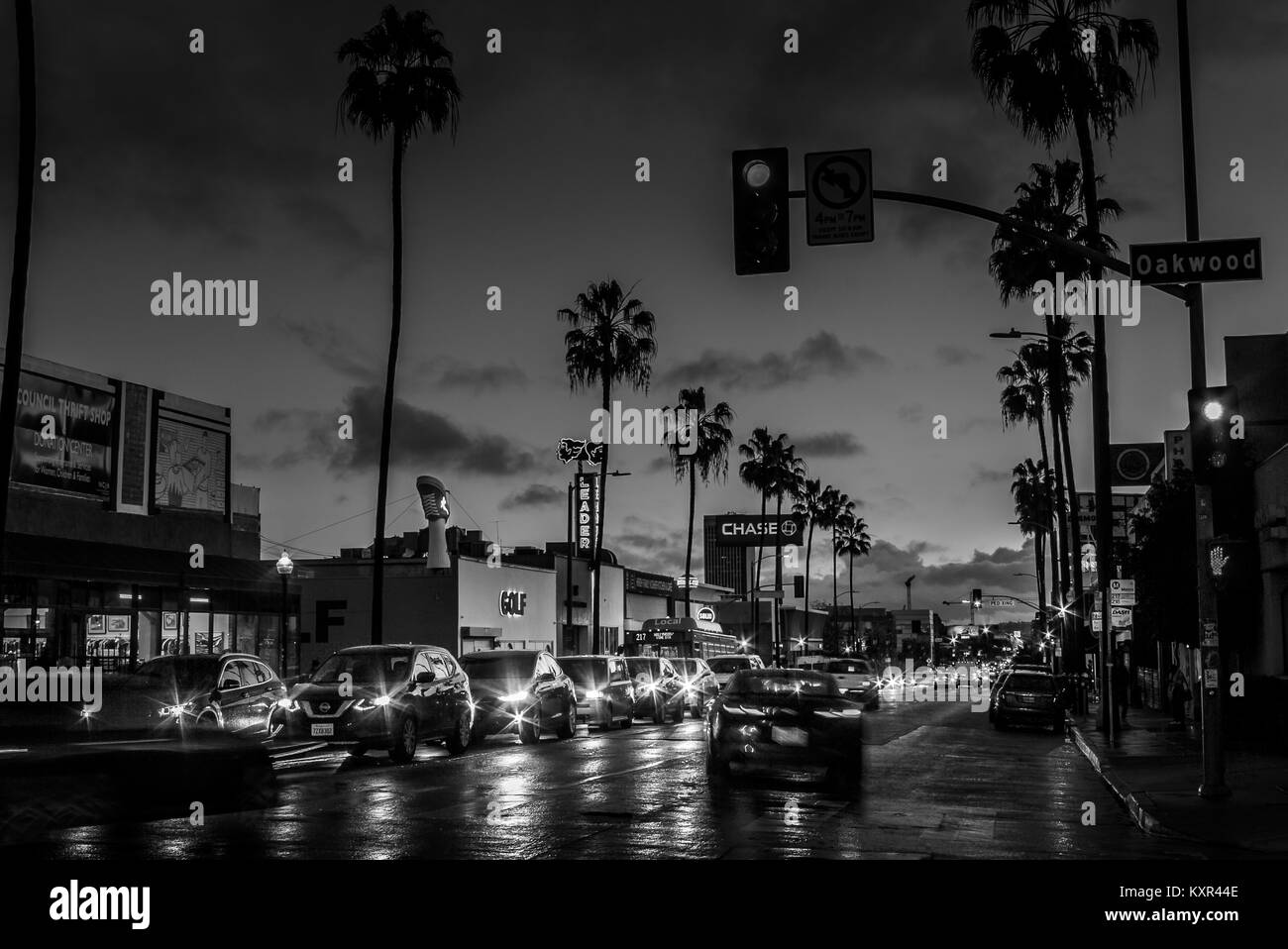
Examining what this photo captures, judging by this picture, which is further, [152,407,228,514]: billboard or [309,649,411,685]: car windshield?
[152,407,228,514]: billboard

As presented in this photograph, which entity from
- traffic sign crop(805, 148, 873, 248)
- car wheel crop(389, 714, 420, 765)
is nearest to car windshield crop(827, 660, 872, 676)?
car wheel crop(389, 714, 420, 765)

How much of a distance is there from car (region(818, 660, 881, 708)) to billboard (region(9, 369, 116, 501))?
2197 cm

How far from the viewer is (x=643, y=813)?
13414 mm

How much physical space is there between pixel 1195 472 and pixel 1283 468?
985 centimetres

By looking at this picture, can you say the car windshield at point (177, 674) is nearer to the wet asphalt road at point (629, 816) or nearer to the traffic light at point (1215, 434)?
the wet asphalt road at point (629, 816)

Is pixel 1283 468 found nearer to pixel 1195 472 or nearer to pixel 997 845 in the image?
pixel 1195 472

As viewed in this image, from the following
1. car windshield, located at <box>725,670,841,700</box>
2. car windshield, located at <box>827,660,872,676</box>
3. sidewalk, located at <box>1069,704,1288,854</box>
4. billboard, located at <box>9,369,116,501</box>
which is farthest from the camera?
car windshield, located at <box>827,660,872,676</box>

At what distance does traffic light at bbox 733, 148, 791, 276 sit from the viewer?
42.3ft

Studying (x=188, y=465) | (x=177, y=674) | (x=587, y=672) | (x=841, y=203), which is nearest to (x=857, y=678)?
(x=587, y=672)

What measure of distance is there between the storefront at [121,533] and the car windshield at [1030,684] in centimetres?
2127

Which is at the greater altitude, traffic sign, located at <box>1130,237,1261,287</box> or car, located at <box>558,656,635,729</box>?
traffic sign, located at <box>1130,237,1261,287</box>

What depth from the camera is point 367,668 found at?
2116 centimetres

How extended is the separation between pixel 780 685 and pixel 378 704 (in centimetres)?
659

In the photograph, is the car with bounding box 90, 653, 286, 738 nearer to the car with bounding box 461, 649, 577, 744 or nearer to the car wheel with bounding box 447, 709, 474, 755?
the car wheel with bounding box 447, 709, 474, 755
